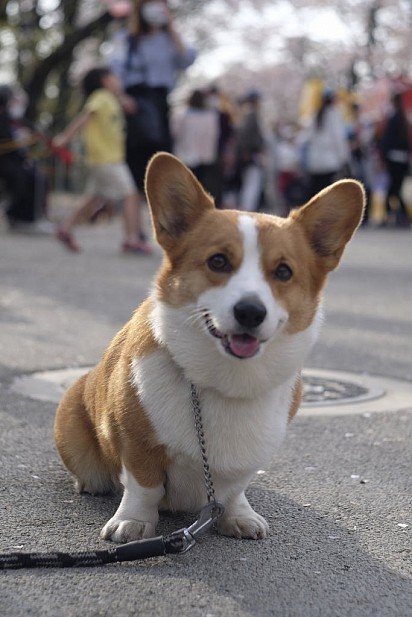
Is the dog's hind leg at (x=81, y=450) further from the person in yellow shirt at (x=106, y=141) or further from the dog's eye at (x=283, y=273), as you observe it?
the person in yellow shirt at (x=106, y=141)

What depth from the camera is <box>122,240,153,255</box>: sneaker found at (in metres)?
12.1

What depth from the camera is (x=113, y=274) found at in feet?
34.5

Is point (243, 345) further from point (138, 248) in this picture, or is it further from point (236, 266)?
point (138, 248)

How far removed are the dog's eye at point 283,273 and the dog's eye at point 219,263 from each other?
0.14 m

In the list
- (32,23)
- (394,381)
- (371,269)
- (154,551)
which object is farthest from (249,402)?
(32,23)

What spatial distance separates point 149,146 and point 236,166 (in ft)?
29.6

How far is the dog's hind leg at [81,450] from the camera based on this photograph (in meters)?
3.63

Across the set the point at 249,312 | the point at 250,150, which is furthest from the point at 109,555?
the point at 250,150

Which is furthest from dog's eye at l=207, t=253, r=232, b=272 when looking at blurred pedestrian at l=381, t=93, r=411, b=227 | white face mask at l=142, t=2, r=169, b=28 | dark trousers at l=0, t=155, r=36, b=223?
blurred pedestrian at l=381, t=93, r=411, b=227

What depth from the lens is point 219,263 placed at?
10.2 feet

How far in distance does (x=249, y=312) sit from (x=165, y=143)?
863cm

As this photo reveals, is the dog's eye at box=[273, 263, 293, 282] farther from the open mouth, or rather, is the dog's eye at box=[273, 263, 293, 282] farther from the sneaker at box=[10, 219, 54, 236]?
the sneaker at box=[10, 219, 54, 236]

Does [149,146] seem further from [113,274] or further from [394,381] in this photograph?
[394,381]

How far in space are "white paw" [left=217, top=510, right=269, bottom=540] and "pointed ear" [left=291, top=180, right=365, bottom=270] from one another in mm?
819
